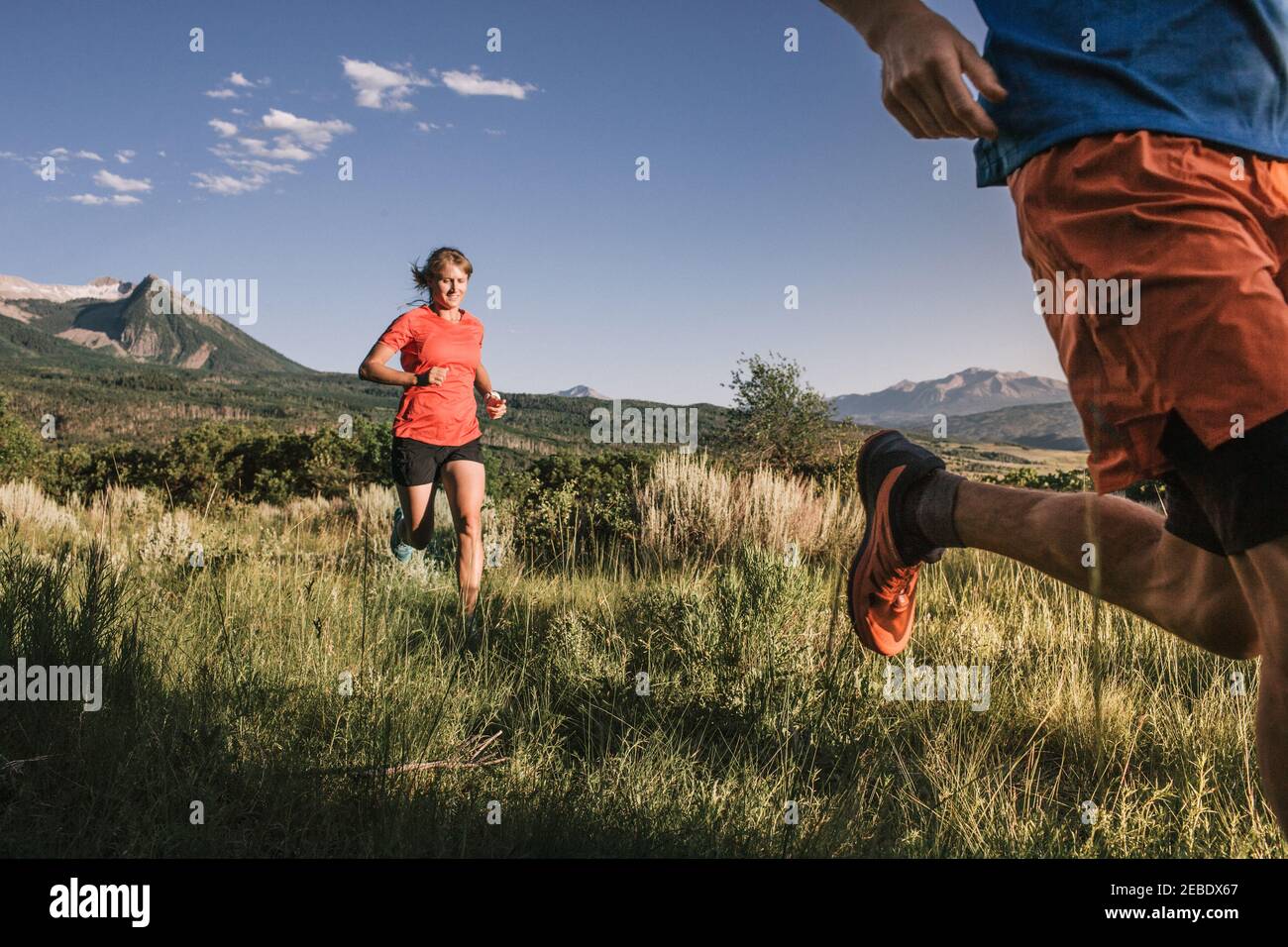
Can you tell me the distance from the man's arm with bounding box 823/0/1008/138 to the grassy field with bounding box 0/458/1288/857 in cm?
88

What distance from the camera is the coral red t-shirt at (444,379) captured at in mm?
4730

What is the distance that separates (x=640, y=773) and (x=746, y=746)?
0.59 metres

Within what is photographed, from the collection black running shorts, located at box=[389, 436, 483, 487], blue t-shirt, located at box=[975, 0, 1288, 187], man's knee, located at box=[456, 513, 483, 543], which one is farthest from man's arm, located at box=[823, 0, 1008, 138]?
black running shorts, located at box=[389, 436, 483, 487]

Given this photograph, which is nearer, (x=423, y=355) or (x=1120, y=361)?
(x=1120, y=361)

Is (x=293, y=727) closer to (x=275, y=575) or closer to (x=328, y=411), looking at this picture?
(x=275, y=575)

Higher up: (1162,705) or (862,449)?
(862,449)

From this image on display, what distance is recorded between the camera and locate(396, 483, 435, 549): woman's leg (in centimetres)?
477

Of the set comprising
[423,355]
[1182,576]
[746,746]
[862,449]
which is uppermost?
[423,355]

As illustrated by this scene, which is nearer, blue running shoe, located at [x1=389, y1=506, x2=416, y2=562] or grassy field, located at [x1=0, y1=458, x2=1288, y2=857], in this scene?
grassy field, located at [x1=0, y1=458, x2=1288, y2=857]

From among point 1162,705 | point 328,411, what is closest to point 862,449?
point 1162,705

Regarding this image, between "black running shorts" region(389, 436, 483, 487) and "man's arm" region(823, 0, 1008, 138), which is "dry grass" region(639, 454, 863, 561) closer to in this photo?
"black running shorts" region(389, 436, 483, 487)

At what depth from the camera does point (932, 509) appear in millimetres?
2385

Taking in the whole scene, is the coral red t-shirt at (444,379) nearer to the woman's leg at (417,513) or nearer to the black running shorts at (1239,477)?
the woman's leg at (417,513)

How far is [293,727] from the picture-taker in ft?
7.48
